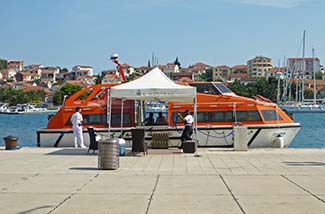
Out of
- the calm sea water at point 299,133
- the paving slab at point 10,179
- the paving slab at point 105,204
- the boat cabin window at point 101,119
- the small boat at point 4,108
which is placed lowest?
the small boat at point 4,108

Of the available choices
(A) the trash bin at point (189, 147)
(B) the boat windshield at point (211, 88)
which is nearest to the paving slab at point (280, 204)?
(A) the trash bin at point (189, 147)

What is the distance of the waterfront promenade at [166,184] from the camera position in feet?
33.8

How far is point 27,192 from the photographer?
1184 cm

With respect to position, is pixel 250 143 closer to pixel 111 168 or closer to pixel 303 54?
pixel 111 168

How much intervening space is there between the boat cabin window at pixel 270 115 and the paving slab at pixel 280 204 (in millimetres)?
12784

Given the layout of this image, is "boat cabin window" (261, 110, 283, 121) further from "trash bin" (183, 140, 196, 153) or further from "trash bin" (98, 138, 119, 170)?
"trash bin" (98, 138, 119, 170)

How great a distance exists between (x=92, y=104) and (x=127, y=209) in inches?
593

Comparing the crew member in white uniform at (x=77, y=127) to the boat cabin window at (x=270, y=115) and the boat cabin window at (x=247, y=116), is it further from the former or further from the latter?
the boat cabin window at (x=270, y=115)

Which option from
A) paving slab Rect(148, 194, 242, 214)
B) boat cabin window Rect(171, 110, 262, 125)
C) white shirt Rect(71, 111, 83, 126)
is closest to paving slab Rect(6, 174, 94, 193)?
paving slab Rect(148, 194, 242, 214)

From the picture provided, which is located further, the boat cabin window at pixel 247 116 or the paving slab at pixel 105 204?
the boat cabin window at pixel 247 116

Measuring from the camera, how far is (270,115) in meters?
24.1

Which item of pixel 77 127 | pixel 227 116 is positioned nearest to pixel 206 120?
pixel 227 116

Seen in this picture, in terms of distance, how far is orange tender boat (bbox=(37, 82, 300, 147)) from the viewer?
2364 centimetres

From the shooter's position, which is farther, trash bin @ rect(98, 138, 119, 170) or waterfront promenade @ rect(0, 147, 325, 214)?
trash bin @ rect(98, 138, 119, 170)
